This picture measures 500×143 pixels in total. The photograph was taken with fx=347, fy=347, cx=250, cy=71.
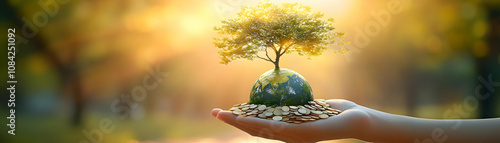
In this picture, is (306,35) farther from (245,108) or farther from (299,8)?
(245,108)

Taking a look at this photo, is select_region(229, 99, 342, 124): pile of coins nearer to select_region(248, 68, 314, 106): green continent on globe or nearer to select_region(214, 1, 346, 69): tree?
select_region(248, 68, 314, 106): green continent on globe

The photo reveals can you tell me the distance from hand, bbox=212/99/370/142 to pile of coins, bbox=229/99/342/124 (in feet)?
0.26

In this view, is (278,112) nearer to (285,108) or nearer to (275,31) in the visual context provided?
(285,108)

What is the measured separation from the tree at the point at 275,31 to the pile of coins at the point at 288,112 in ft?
2.89

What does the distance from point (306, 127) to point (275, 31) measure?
5.15 ft

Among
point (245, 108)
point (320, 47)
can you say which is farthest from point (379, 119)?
point (245, 108)

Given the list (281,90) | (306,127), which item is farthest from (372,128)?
(281,90)

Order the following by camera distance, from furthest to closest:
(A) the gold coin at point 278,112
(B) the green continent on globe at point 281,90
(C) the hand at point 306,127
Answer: (B) the green continent on globe at point 281,90 → (A) the gold coin at point 278,112 → (C) the hand at point 306,127

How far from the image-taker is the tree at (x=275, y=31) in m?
5.55

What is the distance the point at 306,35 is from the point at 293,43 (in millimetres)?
262

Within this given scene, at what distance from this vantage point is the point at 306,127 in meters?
5.00

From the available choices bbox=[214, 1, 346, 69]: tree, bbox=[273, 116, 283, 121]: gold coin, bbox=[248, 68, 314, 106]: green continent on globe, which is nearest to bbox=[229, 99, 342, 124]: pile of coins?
bbox=[273, 116, 283, 121]: gold coin

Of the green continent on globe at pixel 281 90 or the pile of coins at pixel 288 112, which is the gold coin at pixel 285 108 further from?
the green continent on globe at pixel 281 90

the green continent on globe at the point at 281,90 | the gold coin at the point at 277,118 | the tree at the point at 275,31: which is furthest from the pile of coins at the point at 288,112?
the tree at the point at 275,31
